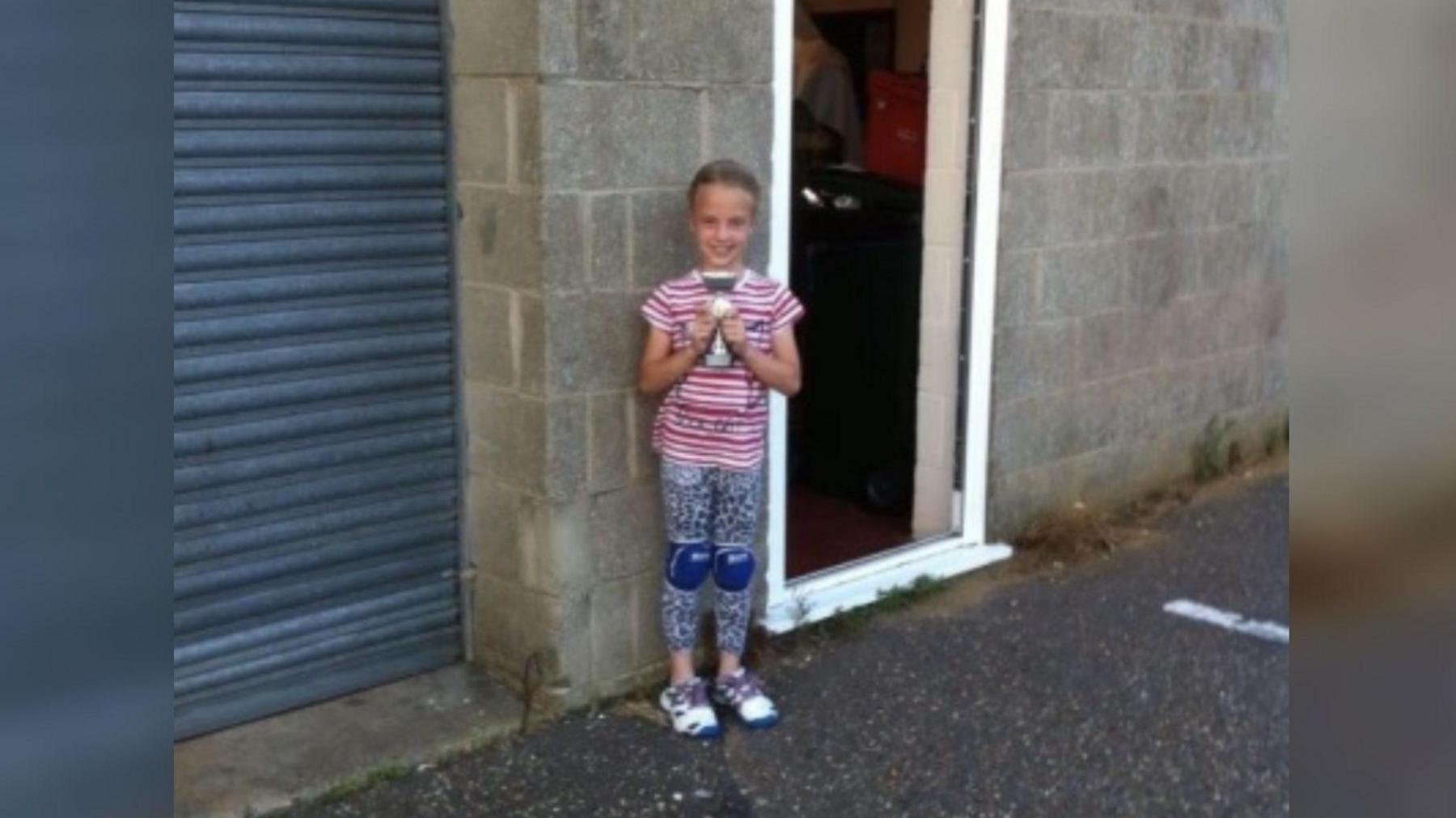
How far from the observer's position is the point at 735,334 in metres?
3.74

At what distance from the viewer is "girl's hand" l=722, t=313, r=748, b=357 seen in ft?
12.2

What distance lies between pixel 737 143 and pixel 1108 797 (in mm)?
1987

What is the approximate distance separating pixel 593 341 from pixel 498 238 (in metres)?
0.36

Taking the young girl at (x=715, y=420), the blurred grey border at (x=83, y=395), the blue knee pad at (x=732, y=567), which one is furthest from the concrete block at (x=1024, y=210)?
the blurred grey border at (x=83, y=395)

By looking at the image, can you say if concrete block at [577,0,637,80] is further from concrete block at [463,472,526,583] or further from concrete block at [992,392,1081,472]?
concrete block at [992,392,1081,472]

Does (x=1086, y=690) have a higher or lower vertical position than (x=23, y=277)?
lower

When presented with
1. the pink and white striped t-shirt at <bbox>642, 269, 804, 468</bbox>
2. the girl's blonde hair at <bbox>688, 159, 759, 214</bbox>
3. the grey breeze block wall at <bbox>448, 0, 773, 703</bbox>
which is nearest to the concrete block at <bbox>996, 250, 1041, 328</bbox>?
the grey breeze block wall at <bbox>448, 0, 773, 703</bbox>

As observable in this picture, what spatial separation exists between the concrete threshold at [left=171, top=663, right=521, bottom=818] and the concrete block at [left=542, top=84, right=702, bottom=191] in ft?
4.60

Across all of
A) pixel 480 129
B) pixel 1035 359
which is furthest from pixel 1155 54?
pixel 480 129

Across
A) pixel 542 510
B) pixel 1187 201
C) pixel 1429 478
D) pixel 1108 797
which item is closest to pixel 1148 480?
pixel 1187 201

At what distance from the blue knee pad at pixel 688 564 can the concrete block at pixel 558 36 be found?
1265 mm

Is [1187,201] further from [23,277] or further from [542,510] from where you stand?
[23,277]

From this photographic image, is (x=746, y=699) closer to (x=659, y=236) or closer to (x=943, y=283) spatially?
(x=659, y=236)

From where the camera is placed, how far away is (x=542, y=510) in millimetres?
3889
